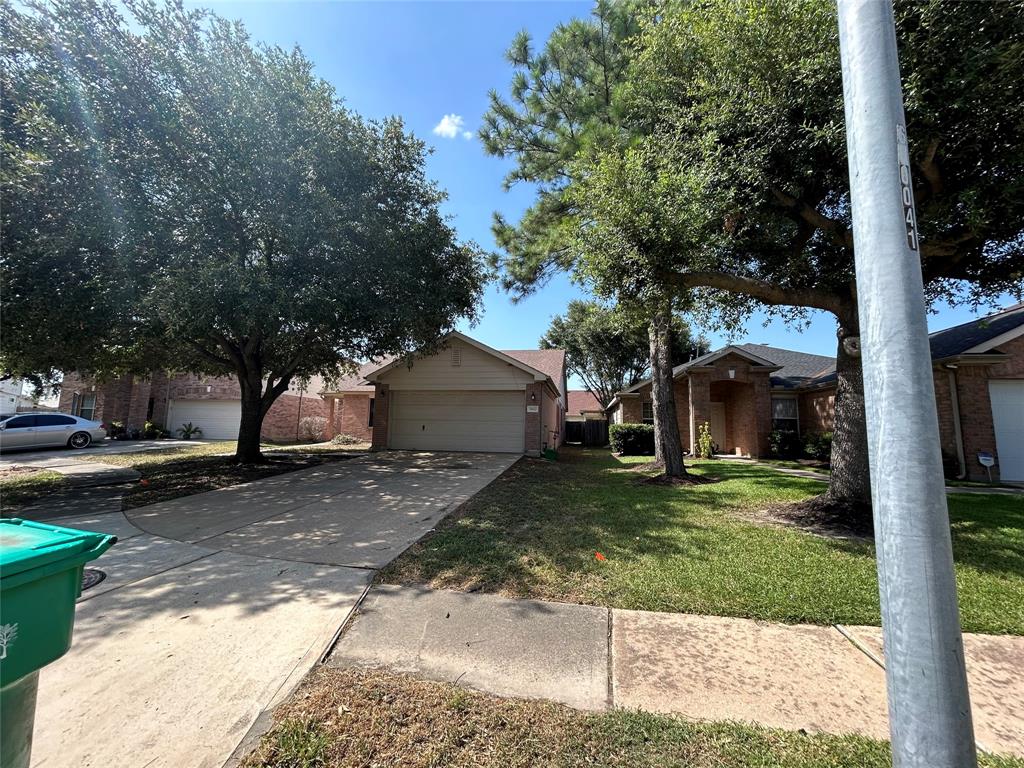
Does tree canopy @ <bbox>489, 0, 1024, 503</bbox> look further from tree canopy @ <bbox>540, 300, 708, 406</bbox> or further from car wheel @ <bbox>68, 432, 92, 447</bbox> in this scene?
car wheel @ <bbox>68, 432, 92, 447</bbox>

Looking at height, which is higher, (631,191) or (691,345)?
(691,345)

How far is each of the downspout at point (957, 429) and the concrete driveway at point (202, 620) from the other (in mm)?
13396

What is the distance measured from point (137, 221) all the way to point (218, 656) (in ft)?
27.6

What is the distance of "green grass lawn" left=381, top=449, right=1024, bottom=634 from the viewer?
3613 millimetres

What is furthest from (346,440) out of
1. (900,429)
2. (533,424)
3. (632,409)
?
(900,429)

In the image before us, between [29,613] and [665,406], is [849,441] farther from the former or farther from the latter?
[29,613]

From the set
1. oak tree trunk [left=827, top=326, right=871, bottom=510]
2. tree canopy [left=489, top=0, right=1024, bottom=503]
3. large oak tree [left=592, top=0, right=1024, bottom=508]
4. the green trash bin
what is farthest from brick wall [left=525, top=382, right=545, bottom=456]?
the green trash bin

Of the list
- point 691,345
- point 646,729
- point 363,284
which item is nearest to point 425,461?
point 363,284

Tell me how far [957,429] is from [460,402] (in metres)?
14.7

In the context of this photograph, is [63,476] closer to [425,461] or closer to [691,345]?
[425,461]

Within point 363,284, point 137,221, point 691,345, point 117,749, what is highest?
point 691,345

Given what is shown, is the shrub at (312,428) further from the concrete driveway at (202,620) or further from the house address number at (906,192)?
the house address number at (906,192)

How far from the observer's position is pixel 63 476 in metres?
10.3

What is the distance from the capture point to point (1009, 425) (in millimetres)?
10969
